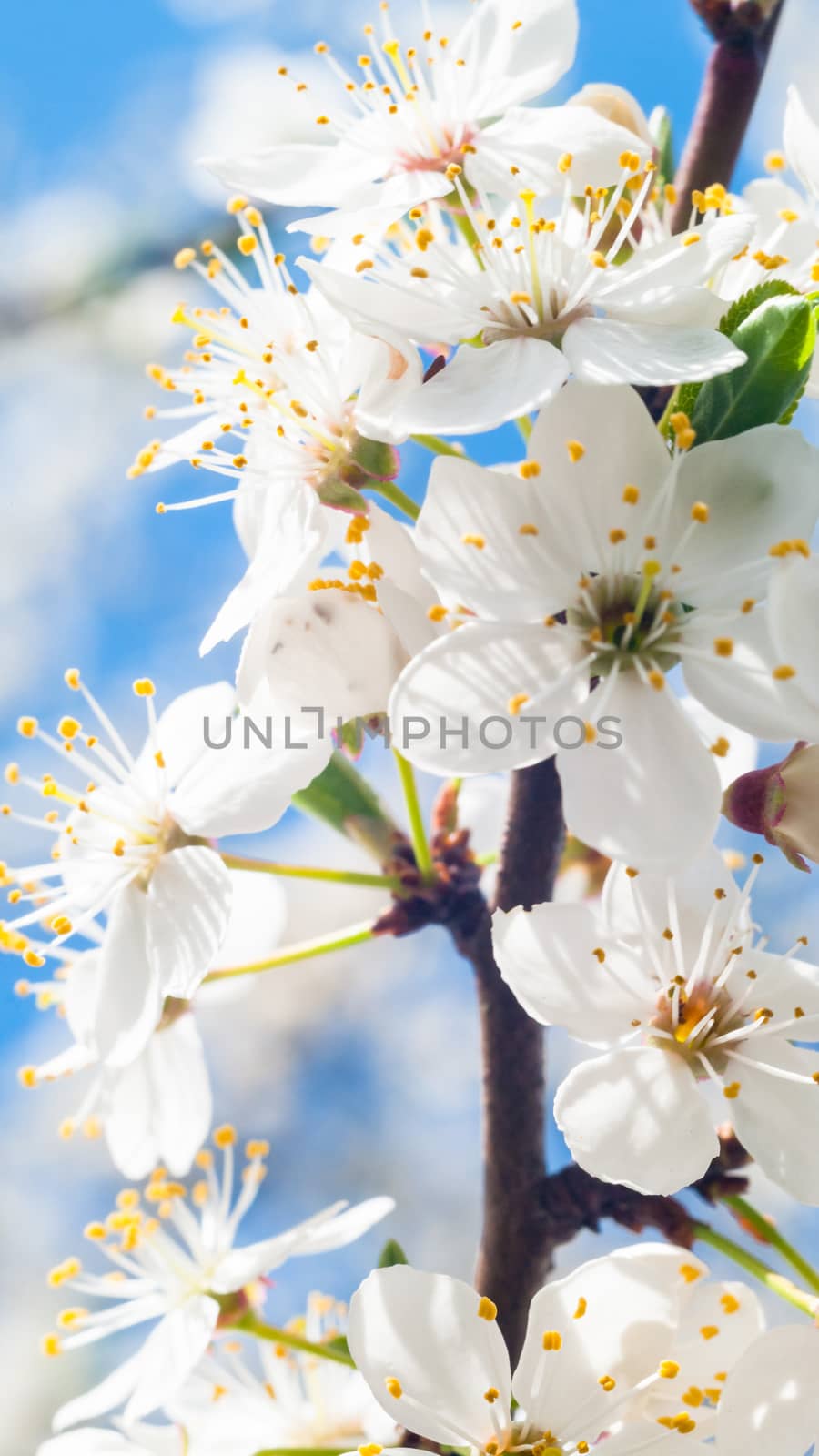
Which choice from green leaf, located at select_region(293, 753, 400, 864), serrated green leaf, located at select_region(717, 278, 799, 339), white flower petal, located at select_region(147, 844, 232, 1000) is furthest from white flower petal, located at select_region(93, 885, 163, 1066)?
serrated green leaf, located at select_region(717, 278, 799, 339)

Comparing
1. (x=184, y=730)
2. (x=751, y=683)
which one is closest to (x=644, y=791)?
(x=751, y=683)

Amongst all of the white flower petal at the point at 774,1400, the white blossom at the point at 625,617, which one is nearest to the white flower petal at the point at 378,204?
the white blossom at the point at 625,617

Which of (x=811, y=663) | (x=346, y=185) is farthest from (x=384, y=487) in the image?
(x=811, y=663)

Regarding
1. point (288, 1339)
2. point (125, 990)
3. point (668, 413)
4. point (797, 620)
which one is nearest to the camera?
point (797, 620)

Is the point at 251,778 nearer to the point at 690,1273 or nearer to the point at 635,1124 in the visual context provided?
the point at 635,1124

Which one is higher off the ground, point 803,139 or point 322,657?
point 803,139

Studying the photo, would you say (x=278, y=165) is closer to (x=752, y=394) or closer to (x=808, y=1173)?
(x=752, y=394)
